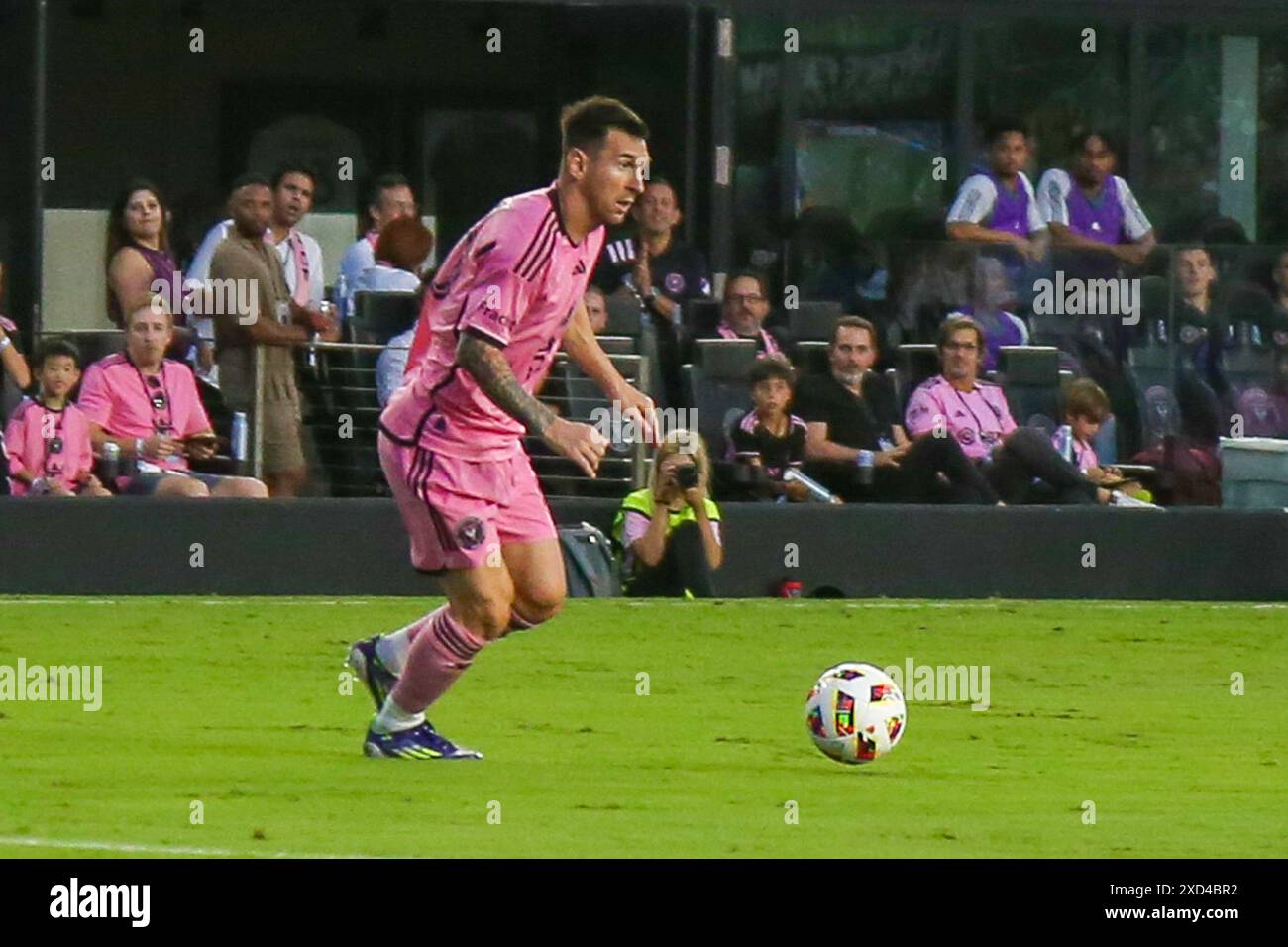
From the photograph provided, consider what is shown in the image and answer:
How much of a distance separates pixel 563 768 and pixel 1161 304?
27.7 ft

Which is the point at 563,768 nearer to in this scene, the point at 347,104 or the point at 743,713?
→ the point at 743,713

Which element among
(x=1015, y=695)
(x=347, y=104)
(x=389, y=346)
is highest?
(x=347, y=104)

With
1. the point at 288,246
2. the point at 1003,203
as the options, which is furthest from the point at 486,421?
the point at 1003,203

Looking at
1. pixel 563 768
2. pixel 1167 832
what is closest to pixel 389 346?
pixel 563 768

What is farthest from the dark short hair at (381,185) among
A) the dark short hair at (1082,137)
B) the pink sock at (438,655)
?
the pink sock at (438,655)

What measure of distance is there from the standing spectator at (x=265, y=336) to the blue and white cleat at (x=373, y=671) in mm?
6141

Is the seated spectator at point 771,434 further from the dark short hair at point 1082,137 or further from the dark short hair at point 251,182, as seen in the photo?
the dark short hair at point 251,182

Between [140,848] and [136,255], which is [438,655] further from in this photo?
[136,255]

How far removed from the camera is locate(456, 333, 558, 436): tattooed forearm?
10383mm

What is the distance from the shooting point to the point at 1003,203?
18.5m

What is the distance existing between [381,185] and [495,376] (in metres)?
7.57
